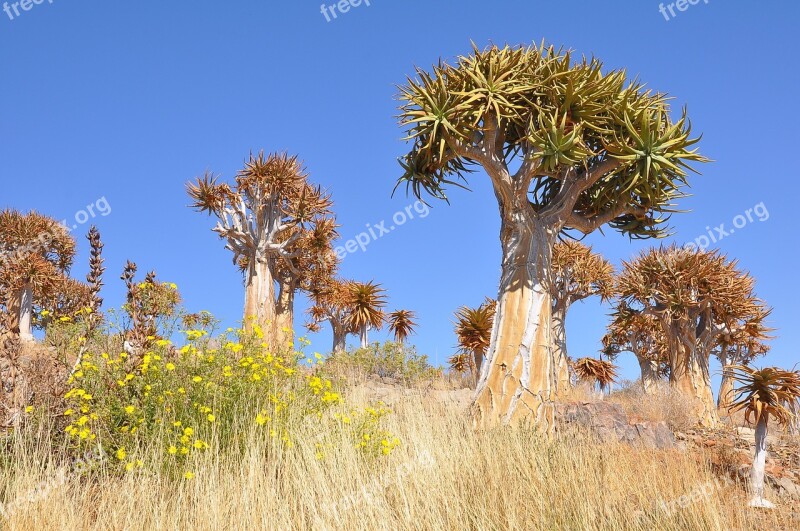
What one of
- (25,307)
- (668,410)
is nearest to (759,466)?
(668,410)

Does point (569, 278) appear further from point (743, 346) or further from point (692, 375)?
point (743, 346)

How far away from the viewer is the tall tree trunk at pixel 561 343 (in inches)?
685

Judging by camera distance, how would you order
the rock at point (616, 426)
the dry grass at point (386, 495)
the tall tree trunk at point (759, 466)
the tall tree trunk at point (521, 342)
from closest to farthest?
the dry grass at point (386, 495)
the tall tree trunk at point (759, 466)
the tall tree trunk at point (521, 342)
the rock at point (616, 426)

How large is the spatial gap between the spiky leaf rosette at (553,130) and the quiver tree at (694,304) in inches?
236

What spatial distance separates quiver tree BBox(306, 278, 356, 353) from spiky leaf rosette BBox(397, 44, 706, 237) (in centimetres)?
1325

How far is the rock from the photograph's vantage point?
10.1 m

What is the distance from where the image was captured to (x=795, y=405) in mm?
7516

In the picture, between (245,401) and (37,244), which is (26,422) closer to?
(245,401)

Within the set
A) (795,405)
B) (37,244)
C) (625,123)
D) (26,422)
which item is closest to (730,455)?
(795,405)

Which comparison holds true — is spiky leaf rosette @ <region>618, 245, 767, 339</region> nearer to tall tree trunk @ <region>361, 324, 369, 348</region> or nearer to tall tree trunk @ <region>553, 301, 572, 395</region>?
tall tree trunk @ <region>553, 301, 572, 395</region>

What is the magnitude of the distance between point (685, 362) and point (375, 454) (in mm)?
13037

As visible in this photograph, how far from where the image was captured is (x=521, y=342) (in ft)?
32.2

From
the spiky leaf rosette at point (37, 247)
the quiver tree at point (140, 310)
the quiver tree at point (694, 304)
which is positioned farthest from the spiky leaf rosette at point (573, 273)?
the spiky leaf rosette at point (37, 247)

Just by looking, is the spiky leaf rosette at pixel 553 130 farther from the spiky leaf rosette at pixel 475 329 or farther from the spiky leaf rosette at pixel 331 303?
the spiky leaf rosette at pixel 331 303
